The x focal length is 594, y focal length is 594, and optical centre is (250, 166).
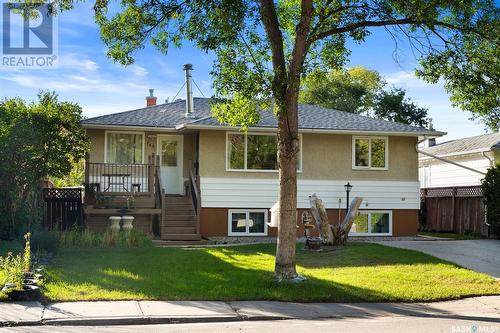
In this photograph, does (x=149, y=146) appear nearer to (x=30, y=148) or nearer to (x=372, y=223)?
(x=30, y=148)

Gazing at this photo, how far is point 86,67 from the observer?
18219mm

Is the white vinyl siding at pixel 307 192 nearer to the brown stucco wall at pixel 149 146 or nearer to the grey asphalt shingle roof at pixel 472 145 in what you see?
the brown stucco wall at pixel 149 146

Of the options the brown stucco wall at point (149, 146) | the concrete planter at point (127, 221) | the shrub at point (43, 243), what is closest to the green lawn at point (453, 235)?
the brown stucco wall at point (149, 146)

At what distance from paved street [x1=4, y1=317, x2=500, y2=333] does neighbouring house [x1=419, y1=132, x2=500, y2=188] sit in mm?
15772

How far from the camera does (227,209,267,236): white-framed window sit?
69.2 ft

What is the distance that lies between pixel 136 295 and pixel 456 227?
1695 centimetres

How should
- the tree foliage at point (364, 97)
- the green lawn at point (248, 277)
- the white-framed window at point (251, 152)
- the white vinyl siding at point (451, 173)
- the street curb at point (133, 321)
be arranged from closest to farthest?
the street curb at point (133, 321) < the green lawn at point (248, 277) < the white-framed window at point (251, 152) < the white vinyl siding at point (451, 173) < the tree foliage at point (364, 97)

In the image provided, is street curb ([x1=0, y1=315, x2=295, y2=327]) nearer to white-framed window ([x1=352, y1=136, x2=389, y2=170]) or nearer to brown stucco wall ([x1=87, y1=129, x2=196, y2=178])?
brown stucco wall ([x1=87, y1=129, x2=196, y2=178])

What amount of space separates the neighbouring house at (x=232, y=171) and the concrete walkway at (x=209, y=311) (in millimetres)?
9862

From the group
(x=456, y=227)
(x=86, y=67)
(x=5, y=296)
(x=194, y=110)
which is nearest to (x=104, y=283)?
(x=5, y=296)

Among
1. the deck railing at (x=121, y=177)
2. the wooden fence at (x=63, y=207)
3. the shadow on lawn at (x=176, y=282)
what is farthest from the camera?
the deck railing at (x=121, y=177)

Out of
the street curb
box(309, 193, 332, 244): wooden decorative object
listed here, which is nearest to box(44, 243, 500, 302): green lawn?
the street curb

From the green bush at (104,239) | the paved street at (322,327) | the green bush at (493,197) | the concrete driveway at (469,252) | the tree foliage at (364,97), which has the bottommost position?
the paved street at (322,327)

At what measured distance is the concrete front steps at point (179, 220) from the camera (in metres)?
19.3
